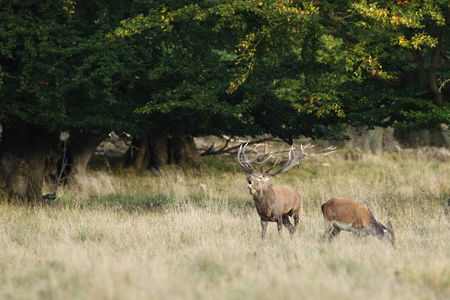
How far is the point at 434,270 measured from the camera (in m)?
7.21

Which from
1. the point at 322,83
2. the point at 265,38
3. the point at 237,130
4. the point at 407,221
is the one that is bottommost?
the point at 407,221

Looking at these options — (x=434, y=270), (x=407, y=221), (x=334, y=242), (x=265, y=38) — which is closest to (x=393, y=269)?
(x=434, y=270)

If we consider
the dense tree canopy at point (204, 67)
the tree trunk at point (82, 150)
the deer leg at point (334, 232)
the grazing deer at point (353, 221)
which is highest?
the dense tree canopy at point (204, 67)

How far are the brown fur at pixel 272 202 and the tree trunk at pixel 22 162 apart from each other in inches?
275

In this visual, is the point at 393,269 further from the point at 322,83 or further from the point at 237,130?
the point at 237,130

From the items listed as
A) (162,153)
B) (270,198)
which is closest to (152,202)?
(270,198)

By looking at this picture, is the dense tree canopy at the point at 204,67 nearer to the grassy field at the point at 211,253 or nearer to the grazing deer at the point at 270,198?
the grassy field at the point at 211,253

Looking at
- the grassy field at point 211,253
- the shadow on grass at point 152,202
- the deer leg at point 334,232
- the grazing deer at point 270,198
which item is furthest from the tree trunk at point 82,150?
the deer leg at point 334,232

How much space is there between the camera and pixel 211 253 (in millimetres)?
8469

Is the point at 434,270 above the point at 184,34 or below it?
below

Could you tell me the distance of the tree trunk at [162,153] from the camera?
74.8 feet

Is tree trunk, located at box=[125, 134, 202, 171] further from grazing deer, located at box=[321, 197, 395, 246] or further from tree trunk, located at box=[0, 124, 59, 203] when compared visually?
grazing deer, located at box=[321, 197, 395, 246]

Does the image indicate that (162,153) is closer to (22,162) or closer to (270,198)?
(22,162)

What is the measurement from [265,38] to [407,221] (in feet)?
17.0
